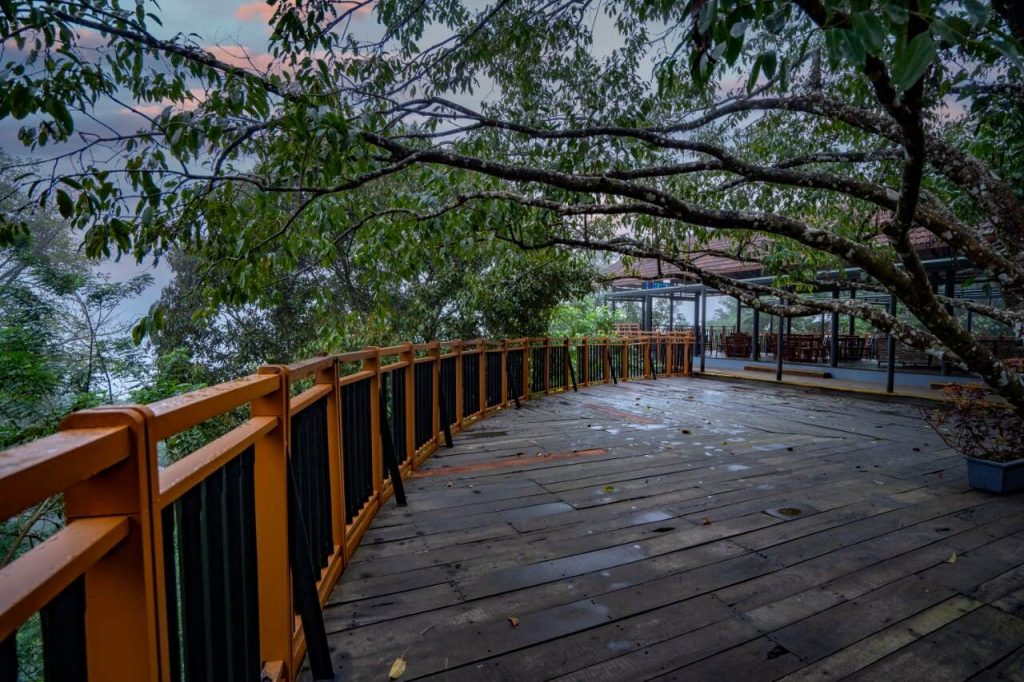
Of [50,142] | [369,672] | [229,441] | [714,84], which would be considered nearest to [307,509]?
[369,672]

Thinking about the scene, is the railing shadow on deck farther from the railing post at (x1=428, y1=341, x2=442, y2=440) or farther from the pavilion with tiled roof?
the pavilion with tiled roof

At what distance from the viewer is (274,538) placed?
2.02 metres

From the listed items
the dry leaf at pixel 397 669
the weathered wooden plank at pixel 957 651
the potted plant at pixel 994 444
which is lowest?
the weathered wooden plank at pixel 957 651

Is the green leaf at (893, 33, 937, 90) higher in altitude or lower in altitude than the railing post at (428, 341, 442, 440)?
higher

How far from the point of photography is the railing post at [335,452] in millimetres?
2928

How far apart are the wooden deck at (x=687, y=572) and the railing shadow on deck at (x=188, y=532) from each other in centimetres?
53

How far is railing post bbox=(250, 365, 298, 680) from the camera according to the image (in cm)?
200

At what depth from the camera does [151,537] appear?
3.29ft

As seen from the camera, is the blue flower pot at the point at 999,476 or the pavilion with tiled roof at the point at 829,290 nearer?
the blue flower pot at the point at 999,476

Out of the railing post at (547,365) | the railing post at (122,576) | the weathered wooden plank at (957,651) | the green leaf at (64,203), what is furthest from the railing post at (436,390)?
the railing post at (547,365)

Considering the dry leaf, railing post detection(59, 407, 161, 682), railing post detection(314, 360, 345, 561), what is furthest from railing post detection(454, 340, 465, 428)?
railing post detection(59, 407, 161, 682)

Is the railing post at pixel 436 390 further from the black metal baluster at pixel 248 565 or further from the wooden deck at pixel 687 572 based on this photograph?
the black metal baluster at pixel 248 565

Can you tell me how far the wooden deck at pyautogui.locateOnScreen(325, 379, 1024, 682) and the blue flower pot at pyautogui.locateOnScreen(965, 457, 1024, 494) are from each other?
106mm

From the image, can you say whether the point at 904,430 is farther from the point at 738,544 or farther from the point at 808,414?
the point at 738,544
